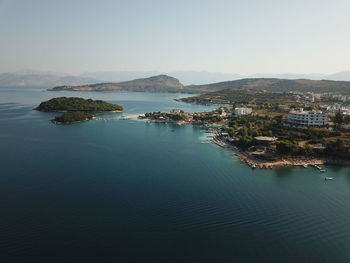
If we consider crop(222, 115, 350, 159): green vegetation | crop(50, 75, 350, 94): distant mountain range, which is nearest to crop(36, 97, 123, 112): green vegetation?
crop(222, 115, 350, 159): green vegetation

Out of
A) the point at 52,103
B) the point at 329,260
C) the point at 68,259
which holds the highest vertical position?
the point at 52,103

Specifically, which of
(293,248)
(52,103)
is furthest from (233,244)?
(52,103)

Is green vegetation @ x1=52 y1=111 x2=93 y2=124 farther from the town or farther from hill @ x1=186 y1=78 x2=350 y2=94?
hill @ x1=186 y1=78 x2=350 y2=94

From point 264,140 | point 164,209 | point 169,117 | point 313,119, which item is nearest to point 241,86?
point 169,117

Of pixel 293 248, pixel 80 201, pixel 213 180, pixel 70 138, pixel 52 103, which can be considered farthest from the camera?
pixel 52 103

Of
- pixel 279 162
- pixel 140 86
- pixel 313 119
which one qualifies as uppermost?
pixel 140 86

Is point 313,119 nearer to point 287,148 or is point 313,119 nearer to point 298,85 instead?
point 287,148

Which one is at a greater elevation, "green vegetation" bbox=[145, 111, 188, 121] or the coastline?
"green vegetation" bbox=[145, 111, 188, 121]

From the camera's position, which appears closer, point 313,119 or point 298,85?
point 313,119

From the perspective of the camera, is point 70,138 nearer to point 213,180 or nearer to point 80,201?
point 80,201
